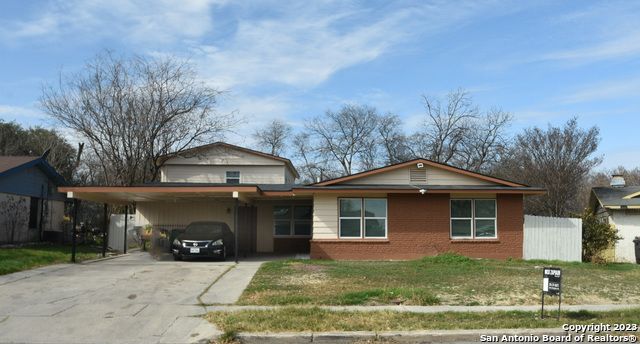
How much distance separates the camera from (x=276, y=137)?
65.0 m

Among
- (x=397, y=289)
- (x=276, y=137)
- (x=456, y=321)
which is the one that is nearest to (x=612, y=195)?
(x=397, y=289)

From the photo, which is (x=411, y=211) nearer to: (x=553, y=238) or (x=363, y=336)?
(x=553, y=238)

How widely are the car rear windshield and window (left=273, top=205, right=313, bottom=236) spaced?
463 centimetres

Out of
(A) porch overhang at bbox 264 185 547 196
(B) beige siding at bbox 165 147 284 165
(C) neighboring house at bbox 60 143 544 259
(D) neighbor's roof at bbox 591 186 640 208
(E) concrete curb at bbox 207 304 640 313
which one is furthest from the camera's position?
(B) beige siding at bbox 165 147 284 165

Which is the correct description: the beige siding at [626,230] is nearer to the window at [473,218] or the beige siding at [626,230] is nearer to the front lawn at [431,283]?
the front lawn at [431,283]

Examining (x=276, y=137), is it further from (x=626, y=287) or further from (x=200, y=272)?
(x=626, y=287)

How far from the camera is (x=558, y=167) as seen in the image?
3716 cm

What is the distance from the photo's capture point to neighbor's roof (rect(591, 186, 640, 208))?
24.3 m

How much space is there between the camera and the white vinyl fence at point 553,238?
21734 millimetres

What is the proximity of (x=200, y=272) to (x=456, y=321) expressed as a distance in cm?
906

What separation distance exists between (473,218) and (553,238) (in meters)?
3.07

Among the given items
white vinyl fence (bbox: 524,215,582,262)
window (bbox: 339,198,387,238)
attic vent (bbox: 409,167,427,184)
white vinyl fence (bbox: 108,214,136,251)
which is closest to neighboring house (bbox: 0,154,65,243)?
white vinyl fence (bbox: 108,214,136,251)

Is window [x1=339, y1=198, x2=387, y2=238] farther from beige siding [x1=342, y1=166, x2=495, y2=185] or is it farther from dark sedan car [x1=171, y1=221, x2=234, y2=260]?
dark sedan car [x1=171, y1=221, x2=234, y2=260]

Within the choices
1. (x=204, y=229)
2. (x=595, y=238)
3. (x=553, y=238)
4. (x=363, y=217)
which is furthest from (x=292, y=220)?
(x=595, y=238)
